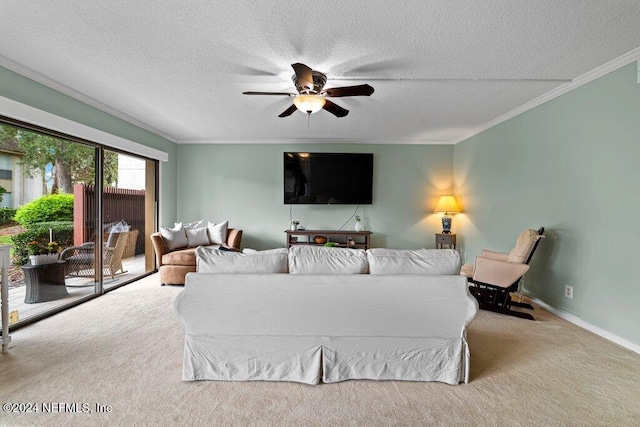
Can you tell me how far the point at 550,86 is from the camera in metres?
2.92

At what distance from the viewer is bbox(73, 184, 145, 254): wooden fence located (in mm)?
3309

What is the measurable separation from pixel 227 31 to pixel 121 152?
3.02m

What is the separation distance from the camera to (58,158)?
10.2 ft

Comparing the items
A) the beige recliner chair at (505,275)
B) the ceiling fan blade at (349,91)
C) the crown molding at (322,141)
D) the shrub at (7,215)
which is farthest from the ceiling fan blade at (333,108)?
the shrub at (7,215)

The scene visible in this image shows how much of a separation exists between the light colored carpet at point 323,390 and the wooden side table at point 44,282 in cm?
63

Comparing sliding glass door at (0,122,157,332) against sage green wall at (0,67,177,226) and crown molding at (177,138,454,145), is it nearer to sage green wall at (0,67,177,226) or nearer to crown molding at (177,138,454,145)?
sage green wall at (0,67,177,226)

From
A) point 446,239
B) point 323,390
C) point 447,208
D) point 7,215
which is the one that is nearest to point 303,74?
point 323,390

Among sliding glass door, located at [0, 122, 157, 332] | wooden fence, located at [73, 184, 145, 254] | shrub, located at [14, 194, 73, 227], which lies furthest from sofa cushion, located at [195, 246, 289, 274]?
wooden fence, located at [73, 184, 145, 254]

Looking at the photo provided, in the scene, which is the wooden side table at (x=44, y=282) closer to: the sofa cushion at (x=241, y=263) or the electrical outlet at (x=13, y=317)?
the electrical outlet at (x=13, y=317)

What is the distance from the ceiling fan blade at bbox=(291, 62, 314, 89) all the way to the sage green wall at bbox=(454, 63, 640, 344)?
2.68 meters

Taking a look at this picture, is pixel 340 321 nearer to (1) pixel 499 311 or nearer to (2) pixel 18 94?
(1) pixel 499 311

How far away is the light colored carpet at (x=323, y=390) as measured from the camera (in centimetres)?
151

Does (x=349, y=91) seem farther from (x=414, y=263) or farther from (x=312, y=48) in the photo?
(x=414, y=263)

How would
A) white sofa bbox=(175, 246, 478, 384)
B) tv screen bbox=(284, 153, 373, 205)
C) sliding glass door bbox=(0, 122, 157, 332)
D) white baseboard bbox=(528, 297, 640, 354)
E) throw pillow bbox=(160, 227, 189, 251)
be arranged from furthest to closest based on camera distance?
1. tv screen bbox=(284, 153, 373, 205)
2. throw pillow bbox=(160, 227, 189, 251)
3. sliding glass door bbox=(0, 122, 157, 332)
4. white baseboard bbox=(528, 297, 640, 354)
5. white sofa bbox=(175, 246, 478, 384)
